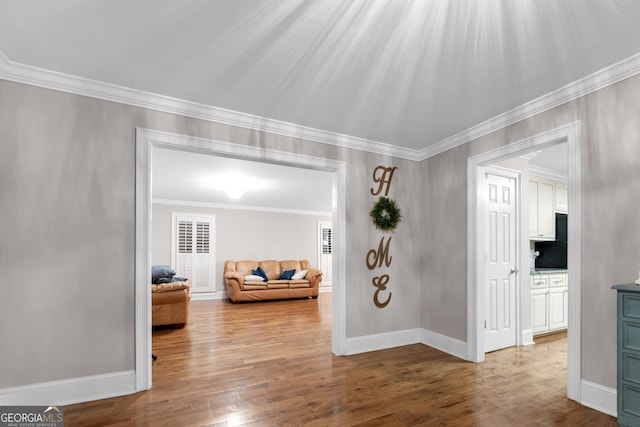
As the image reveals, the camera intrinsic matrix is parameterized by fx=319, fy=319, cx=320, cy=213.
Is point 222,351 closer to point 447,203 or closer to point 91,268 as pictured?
point 91,268

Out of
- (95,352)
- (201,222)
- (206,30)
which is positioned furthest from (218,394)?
(201,222)

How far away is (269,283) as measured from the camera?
310 inches

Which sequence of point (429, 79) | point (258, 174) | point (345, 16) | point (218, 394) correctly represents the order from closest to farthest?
point (345, 16) < point (429, 79) < point (218, 394) < point (258, 174)

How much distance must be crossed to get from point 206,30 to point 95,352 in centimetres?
264

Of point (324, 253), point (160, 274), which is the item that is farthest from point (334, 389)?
point (324, 253)

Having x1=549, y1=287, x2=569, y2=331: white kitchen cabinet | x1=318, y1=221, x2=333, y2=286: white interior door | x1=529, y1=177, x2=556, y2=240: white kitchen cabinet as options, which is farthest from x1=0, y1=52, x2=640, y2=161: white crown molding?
x1=318, y1=221, x2=333, y2=286: white interior door

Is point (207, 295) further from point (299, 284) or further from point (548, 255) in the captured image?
point (548, 255)

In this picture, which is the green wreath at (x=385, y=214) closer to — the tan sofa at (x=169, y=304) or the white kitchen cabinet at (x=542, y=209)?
the white kitchen cabinet at (x=542, y=209)

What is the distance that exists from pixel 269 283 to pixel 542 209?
5.81 metres

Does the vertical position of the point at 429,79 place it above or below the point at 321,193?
above

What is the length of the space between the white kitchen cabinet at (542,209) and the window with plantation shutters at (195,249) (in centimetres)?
716

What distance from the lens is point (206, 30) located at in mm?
2004

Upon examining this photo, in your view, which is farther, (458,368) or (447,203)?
(447,203)

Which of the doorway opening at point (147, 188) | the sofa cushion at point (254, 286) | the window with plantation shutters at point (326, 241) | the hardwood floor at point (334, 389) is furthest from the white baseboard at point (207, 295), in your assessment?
the doorway opening at point (147, 188)
